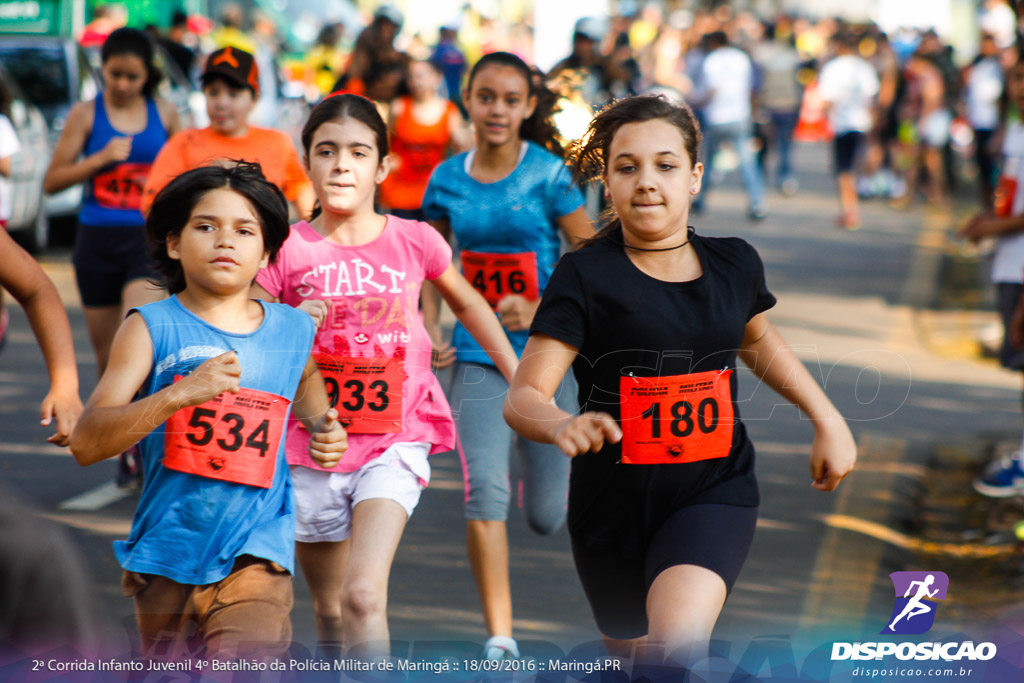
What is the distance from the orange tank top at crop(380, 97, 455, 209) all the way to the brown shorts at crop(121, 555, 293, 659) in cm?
513

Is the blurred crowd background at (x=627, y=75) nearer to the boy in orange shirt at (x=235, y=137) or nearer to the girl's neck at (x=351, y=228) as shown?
the boy in orange shirt at (x=235, y=137)

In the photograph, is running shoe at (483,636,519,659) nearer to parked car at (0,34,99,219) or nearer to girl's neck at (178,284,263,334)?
girl's neck at (178,284,263,334)

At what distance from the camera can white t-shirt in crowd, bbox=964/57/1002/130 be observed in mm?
15297

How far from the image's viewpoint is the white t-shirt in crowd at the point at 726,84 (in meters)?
15.2

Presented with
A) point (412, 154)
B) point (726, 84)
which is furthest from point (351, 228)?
point (726, 84)

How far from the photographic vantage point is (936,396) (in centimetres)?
816

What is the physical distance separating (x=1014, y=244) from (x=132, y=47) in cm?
410

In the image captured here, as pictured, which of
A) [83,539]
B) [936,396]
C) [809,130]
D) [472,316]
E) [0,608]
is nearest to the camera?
[0,608]

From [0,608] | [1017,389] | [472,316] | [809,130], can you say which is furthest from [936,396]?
[809,130]

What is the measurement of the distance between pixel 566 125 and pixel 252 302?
7.87 feet

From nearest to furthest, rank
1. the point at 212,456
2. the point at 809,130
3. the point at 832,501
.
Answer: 1. the point at 212,456
2. the point at 832,501
3. the point at 809,130

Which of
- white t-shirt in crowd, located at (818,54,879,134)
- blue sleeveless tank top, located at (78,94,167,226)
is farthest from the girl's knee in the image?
white t-shirt in crowd, located at (818,54,879,134)

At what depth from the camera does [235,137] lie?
217 inches

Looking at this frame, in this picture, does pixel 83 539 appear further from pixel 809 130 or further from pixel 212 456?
pixel 809 130
